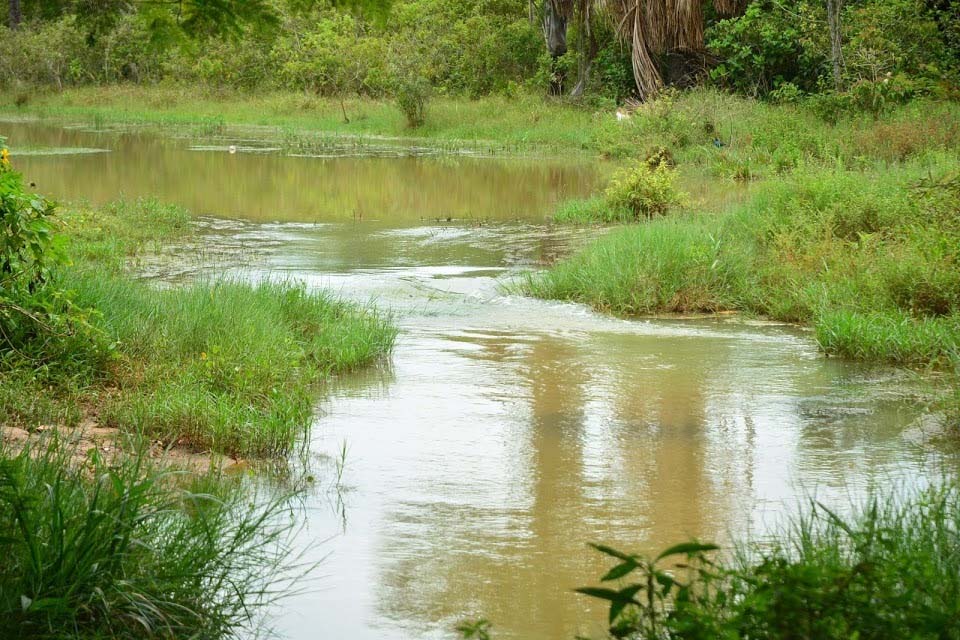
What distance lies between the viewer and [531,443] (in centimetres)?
711

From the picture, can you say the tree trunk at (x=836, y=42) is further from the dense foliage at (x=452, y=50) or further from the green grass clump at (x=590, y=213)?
the green grass clump at (x=590, y=213)

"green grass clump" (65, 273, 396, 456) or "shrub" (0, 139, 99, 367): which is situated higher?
"shrub" (0, 139, 99, 367)

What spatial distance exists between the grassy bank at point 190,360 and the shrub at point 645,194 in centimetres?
694

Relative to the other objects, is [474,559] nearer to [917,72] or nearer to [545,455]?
[545,455]

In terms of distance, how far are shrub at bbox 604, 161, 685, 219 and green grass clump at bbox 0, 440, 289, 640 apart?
39.5 ft

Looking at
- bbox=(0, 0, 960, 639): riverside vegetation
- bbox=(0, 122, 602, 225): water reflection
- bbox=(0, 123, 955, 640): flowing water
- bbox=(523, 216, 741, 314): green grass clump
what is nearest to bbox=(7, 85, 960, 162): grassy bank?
bbox=(0, 0, 960, 639): riverside vegetation

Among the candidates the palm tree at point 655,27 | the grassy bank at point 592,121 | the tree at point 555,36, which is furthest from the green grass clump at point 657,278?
the tree at point 555,36

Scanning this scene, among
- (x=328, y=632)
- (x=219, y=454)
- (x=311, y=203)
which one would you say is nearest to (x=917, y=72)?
(x=311, y=203)

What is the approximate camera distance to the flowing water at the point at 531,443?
495 centimetres

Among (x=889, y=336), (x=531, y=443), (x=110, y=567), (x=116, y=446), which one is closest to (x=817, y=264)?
(x=889, y=336)

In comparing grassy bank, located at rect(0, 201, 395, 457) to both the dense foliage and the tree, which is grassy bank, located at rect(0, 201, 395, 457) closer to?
the dense foliage

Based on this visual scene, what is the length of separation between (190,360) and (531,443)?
2.37 m

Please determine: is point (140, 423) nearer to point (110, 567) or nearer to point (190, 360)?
point (190, 360)

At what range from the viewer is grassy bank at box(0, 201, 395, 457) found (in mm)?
6625
